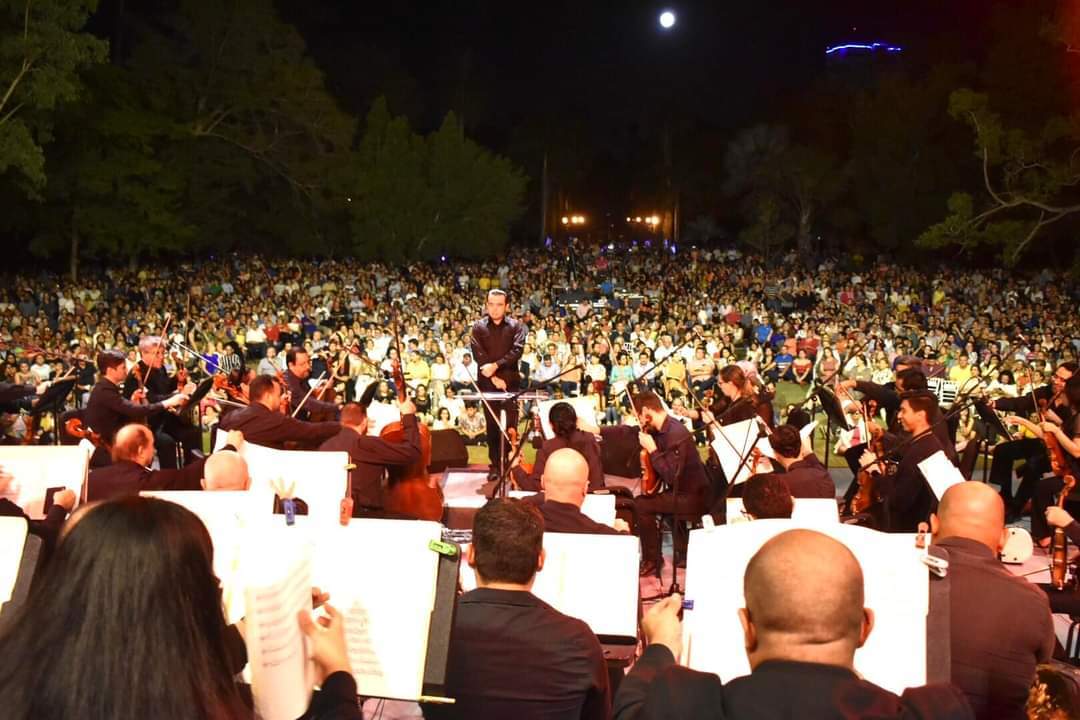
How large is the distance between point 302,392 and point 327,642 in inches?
264

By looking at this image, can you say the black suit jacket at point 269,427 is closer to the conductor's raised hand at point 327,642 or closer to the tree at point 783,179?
the conductor's raised hand at point 327,642

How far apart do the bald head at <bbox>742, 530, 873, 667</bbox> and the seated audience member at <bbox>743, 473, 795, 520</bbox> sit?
2.49m

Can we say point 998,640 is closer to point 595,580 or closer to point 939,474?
point 595,580

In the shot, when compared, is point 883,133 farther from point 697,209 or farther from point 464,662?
point 464,662

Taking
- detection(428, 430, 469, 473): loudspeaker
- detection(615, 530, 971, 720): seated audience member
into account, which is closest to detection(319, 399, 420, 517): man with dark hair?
detection(428, 430, 469, 473): loudspeaker

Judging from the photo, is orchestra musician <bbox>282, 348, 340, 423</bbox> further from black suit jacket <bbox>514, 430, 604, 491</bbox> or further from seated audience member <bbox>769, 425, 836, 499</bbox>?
seated audience member <bbox>769, 425, 836, 499</bbox>

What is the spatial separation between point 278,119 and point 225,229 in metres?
4.16

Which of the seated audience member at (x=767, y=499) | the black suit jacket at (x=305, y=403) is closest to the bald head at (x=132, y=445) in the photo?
the black suit jacket at (x=305, y=403)

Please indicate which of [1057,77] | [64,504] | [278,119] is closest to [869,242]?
[1057,77]

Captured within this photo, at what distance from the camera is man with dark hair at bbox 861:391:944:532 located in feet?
20.3

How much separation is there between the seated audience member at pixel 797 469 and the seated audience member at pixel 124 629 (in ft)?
14.4

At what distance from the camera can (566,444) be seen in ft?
22.0

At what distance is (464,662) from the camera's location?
10.2 feet

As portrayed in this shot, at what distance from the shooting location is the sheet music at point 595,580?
3949 mm
